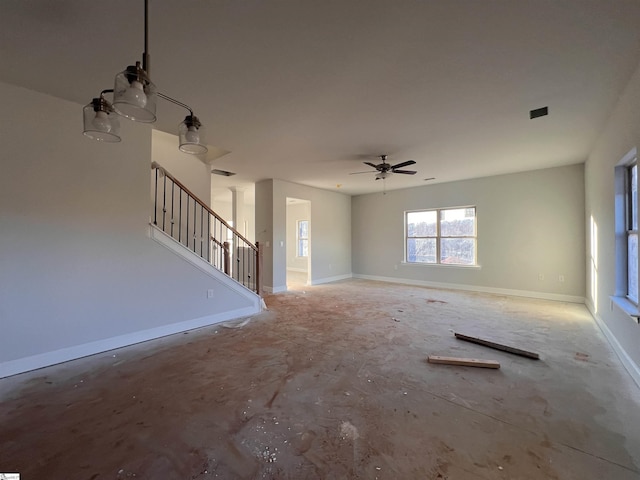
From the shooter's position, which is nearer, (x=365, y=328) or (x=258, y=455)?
(x=258, y=455)

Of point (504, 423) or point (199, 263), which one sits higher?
point (199, 263)

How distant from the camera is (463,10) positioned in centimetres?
177

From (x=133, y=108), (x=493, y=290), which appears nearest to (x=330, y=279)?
(x=493, y=290)

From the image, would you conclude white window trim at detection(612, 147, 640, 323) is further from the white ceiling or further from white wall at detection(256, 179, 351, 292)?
white wall at detection(256, 179, 351, 292)

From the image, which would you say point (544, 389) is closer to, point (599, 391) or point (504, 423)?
point (599, 391)

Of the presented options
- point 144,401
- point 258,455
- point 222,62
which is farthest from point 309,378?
point 222,62

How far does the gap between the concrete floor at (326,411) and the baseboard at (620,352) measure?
7cm

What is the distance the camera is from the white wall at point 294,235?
1008cm

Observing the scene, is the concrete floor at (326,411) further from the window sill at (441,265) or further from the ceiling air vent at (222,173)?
the ceiling air vent at (222,173)

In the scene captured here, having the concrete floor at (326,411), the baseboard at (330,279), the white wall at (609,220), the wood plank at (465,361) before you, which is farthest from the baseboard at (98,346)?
the white wall at (609,220)

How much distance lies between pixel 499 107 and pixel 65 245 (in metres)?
4.98

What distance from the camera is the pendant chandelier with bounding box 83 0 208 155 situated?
1.37m

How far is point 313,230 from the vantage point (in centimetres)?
765

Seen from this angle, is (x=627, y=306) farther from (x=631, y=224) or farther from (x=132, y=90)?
(x=132, y=90)
